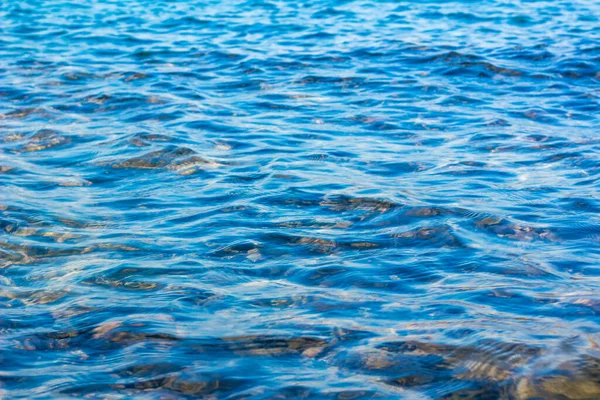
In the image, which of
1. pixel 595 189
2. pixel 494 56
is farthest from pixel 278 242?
pixel 494 56

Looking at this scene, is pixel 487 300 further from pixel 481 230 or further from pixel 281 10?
pixel 281 10

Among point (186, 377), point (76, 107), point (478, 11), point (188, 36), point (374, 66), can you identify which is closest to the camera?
point (186, 377)

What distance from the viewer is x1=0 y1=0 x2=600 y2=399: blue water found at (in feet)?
15.8

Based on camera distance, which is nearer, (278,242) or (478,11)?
(278,242)

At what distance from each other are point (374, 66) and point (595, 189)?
619cm

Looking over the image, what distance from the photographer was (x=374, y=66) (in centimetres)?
1349

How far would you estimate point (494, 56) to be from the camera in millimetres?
13859

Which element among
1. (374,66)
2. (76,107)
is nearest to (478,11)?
(374,66)

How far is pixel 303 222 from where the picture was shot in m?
7.11

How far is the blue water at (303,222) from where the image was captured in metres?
4.82

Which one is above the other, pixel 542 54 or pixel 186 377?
pixel 186 377

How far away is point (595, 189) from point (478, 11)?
37.7 feet

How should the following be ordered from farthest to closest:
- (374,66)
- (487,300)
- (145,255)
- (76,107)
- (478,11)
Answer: (478,11) < (374,66) < (76,107) < (145,255) < (487,300)

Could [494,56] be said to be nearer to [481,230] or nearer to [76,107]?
[76,107]
